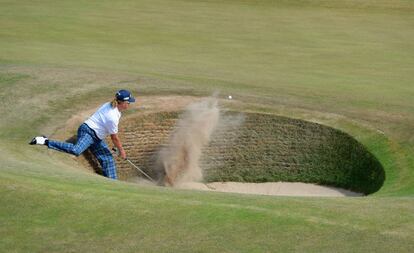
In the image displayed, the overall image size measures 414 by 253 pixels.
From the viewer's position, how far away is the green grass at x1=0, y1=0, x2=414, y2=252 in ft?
29.3

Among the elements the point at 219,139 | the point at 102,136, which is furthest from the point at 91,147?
the point at 219,139

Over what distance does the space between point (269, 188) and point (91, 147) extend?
149 inches

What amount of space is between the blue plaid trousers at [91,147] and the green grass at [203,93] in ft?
1.02

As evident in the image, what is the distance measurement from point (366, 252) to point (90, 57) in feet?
51.8

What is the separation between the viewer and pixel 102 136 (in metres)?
15.5

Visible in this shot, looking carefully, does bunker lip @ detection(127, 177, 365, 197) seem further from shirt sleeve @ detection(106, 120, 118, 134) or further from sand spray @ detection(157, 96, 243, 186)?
shirt sleeve @ detection(106, 120, 118, 134)

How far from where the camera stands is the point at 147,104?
18016 millimetres

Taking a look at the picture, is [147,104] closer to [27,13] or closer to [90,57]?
[90,57]

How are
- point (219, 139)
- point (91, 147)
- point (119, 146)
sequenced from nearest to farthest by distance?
point (119, 146) → point (91, 147) → point (219, 139)

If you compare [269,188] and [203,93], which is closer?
[269,188]

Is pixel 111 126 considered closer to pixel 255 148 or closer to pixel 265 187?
pixel 255 148

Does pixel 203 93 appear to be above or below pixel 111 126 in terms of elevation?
below

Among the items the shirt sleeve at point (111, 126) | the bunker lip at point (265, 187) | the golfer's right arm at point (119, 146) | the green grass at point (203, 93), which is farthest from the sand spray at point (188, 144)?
the shirt sleeve at point (111, 126)

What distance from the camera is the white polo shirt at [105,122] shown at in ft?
49.9
